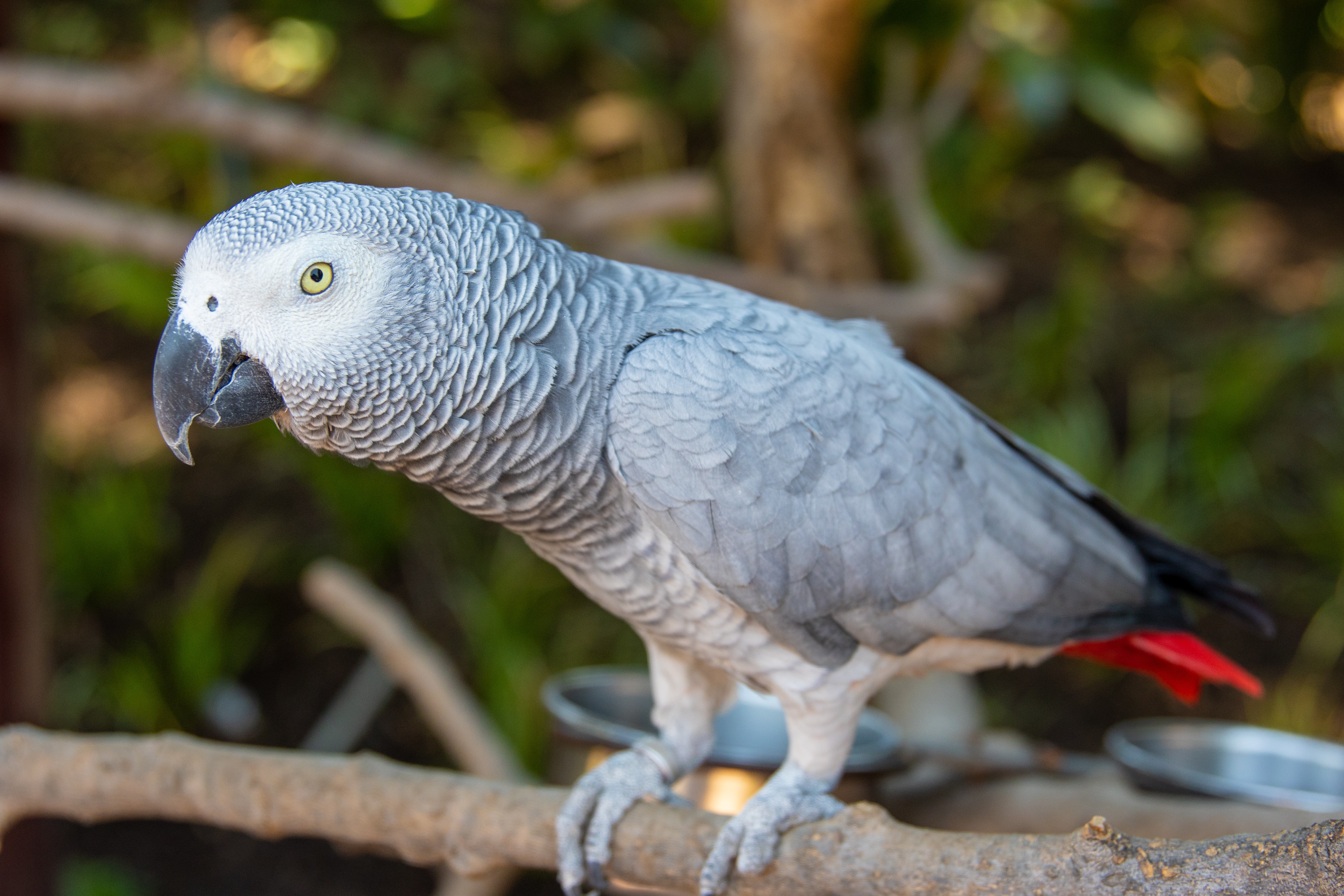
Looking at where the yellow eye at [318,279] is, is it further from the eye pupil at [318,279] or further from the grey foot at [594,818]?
the grey foot at [594,818]

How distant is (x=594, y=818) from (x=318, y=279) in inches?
26.5

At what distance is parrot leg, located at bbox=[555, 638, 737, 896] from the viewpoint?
1166 millimetres

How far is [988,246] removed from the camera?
12.7ft

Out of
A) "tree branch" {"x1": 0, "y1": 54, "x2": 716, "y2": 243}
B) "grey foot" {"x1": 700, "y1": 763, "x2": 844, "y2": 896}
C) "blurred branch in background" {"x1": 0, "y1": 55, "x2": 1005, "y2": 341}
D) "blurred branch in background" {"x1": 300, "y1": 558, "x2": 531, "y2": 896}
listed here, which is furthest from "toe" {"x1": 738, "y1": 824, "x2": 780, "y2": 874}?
"tree branch" {"x1": 0, "y1": 54, "x2": 716, "y2": 243}

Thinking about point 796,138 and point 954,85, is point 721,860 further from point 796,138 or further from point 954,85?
point 954,85

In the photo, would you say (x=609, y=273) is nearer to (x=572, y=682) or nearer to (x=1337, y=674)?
(x=572, y=682)

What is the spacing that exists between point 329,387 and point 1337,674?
3.05 m

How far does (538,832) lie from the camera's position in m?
1.19

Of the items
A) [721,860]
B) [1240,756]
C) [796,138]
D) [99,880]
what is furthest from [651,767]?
[99,880]

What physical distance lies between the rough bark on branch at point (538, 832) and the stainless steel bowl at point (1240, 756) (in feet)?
2.33

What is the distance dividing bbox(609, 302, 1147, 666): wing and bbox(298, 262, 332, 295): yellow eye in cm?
29

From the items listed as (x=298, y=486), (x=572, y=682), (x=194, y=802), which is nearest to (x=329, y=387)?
(x=194, y=802)

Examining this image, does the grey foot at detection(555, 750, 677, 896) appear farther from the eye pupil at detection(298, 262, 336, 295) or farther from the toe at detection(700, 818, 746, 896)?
the eye pupil at detection(298, 262, 336, 295)

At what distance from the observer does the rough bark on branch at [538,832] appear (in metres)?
0.84
